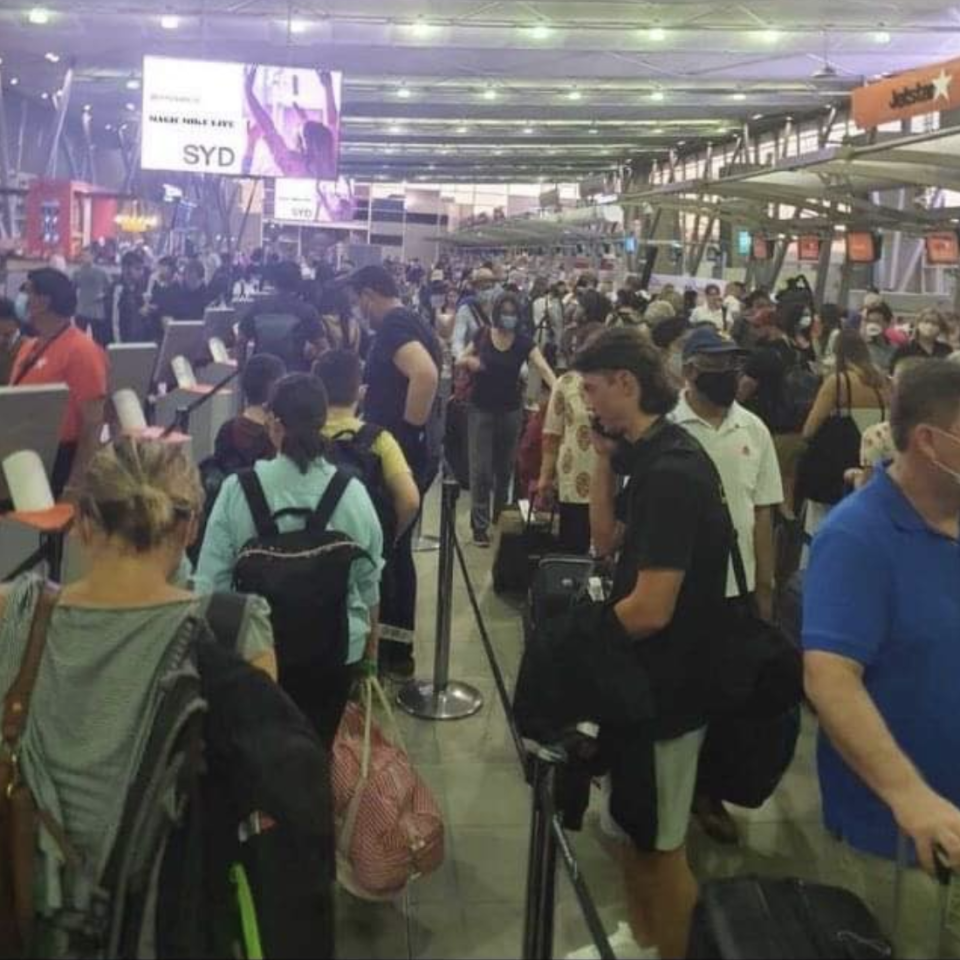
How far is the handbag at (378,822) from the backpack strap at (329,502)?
21.2 inches

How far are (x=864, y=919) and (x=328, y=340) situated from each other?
5472 millimetres

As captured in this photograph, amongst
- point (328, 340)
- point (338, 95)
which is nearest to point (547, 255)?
point (338, 95)

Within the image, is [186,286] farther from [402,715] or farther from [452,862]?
[452,862]

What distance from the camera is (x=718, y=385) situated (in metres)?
3.75

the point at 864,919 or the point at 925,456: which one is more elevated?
the point at 925,456

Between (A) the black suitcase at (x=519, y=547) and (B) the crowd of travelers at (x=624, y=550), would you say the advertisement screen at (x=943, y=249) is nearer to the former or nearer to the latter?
(B) the crowd of travelers at (x=624, y=550)

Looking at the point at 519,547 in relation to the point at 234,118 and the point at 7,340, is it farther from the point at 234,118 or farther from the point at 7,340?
the point at 234,118

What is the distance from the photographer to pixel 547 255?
32.7 metres

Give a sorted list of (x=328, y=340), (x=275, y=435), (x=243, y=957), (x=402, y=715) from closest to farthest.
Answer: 1. (x=243, y=957)
2. (x=275, y=435)
3. (x=402, y=715)
4. (x=328, y=340)

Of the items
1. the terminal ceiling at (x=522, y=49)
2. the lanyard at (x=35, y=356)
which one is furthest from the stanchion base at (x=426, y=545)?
the terminal ceiling at (x=522, y=49)

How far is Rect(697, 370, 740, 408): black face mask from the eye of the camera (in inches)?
148

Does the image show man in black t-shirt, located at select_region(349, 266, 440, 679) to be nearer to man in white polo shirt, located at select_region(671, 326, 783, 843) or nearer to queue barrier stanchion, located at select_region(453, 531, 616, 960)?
man in white polo shirt, located at select_region(671, 326, 783, 843)

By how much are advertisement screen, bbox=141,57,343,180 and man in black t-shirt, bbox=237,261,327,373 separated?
2997 millimetres

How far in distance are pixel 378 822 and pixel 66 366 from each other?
113 inches
